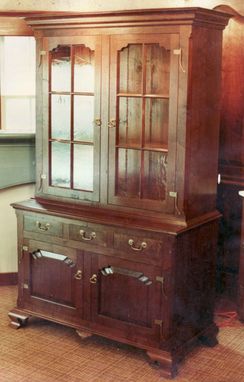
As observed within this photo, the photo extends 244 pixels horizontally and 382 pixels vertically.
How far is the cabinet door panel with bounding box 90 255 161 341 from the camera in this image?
3.36 meters

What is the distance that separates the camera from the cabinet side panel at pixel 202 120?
3.23 meters

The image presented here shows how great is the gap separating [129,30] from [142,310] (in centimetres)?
150

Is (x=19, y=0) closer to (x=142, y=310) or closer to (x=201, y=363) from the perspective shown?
(x=142, y=310)

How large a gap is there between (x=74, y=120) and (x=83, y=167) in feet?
0.91

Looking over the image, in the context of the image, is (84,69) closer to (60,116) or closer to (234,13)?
(60,116)

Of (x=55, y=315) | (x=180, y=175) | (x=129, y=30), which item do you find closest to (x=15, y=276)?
(x=55, y=315)

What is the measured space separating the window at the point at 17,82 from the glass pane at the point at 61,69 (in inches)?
63.2

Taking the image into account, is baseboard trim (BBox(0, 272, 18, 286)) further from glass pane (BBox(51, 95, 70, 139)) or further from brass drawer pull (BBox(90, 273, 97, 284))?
glass pane (BBox(51, 95, 70, 139))

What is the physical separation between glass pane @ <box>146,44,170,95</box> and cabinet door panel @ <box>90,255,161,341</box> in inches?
37.3

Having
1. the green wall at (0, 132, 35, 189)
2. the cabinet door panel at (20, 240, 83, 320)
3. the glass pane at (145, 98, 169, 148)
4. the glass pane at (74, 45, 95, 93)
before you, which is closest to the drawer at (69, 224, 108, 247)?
the cabinet door panel at (20, 240, 83, 320)

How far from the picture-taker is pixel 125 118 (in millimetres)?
3473

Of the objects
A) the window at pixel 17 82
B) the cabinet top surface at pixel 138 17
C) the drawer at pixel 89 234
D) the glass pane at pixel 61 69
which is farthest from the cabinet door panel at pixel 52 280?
the window at pixel 17 82

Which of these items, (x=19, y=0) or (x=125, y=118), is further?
(x=19, y=0)

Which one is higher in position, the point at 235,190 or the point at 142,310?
the point at 235,190
